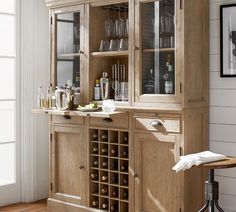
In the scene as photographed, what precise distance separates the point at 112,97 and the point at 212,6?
46.1 inches

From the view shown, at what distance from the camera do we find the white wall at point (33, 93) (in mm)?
4812

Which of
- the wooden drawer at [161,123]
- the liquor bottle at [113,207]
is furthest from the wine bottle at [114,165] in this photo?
the wooden drawer at [161,123]

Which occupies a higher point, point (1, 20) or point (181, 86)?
point (1, 20)

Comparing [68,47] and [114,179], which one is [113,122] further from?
[68,47]

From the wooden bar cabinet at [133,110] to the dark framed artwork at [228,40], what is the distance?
0.14 metres

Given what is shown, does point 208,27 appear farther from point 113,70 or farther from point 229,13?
point 113,70

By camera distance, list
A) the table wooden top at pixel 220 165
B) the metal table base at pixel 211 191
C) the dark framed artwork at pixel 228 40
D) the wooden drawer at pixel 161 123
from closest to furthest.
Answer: the table wooden top at pixel 220 165
the metal table base at pixel 211 191
the wooden drawer at pixel 161 123
the dark framed artwork at pixel 228 40

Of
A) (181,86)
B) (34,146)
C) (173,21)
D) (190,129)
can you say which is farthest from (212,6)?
(34,146)

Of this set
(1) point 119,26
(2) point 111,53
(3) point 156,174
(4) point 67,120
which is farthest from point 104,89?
(3) point 156,174

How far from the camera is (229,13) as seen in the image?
3.74m

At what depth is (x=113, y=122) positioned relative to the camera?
395cm

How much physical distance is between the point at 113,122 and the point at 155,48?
73 centimetres

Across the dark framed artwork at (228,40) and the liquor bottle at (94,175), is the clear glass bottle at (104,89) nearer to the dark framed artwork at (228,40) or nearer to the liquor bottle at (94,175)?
the liquor bottle at (94,175)

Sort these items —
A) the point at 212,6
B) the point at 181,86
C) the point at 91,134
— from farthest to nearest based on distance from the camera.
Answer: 1. the point at 91,134
2. the point at 212,6
3. the point at 181,86
